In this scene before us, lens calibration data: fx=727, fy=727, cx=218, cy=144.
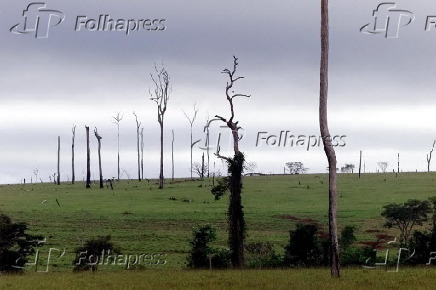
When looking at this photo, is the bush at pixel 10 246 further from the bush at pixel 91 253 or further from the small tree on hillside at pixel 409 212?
the small tree on hillside at pixel 409 212

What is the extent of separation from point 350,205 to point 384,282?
55174mm

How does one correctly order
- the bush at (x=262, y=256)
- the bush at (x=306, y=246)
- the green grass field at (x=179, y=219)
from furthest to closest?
1. the bush at (x=306, y=246)
2. the bush at (x=262, y=256)
3. the green grass field at (x=179, y=219)

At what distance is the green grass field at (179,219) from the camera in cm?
3094

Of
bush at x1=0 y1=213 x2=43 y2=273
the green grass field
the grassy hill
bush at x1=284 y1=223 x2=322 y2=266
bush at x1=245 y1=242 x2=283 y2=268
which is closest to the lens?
the green grass field

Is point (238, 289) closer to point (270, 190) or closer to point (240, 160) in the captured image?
point (240, 160)

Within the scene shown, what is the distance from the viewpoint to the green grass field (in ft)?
102

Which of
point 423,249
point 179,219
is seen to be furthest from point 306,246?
point 179,219

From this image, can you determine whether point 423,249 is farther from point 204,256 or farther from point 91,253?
point 91,253

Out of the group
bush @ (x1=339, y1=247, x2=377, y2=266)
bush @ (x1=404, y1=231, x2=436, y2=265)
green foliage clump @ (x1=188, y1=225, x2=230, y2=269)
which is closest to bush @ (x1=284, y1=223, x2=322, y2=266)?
bush @ (x1=339, y1=247, x2=377, y2=266)

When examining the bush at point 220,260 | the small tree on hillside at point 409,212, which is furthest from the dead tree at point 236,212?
the small tree on hillside at point 409,212

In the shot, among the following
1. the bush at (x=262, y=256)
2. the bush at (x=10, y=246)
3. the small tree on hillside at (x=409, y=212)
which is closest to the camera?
the bush at (x=10, y=246)

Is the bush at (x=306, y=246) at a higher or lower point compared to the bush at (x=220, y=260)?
higher

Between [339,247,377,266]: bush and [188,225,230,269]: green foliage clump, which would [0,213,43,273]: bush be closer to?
[188,225,230,269]: green foliage clump

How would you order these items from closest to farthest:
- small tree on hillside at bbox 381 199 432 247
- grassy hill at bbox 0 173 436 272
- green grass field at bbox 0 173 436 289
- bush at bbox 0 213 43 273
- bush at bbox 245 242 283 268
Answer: green grass field at bbox 0 173 436 289 → bush at bbox 0 213 43 273 → bush at bbox 245 242 283 268 → small tree on hillside at bbox 381 199 432 247 → grassy hill at bbox 0 173 436 272
